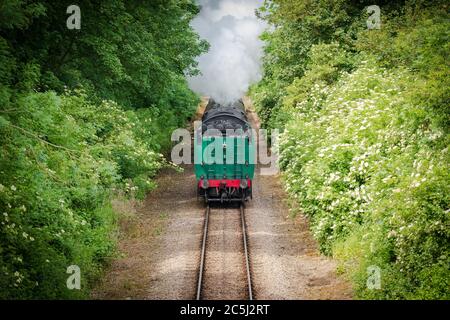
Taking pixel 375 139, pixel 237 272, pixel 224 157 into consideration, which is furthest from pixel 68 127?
pixel 375 139

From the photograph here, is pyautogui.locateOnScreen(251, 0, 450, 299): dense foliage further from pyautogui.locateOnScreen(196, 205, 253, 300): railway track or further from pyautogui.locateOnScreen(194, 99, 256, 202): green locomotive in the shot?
pyautogui.locateOnScreen(196, 205, 253, 300): railway track

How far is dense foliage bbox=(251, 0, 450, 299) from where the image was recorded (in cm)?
1420

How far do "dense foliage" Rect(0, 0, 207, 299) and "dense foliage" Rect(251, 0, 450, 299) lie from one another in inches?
226

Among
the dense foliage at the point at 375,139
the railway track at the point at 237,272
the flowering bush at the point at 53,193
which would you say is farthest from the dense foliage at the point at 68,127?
the dense foliage at the point at 375,139

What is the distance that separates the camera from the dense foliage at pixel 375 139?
14203 mm

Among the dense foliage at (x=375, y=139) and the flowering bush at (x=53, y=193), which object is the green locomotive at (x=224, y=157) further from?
the flowering bush at (x=53, y=193)

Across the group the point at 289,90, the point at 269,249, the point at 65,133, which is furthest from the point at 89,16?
the point at 269,249

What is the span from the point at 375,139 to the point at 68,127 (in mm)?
8862

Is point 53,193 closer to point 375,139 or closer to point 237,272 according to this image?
point 237,272

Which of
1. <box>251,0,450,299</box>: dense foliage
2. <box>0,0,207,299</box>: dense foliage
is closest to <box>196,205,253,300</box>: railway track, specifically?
<box>251,0,450,299</box>: dense foliage

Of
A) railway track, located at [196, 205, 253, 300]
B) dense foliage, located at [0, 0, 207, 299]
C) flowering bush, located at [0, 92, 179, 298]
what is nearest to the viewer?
flowering bush, located at [0, 92, 179, 298]

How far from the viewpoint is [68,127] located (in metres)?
18.3

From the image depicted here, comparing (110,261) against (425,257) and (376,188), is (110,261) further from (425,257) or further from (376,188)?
(425,257)

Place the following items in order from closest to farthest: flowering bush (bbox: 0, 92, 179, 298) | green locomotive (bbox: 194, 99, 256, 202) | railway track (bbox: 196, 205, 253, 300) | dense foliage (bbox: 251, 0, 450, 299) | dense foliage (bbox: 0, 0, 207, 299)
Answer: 1. flowering bush (bbox: 0, 92, 179, 298)
2. dense foliage (bbox: 0, 0, 207, 299)
3. dense foliage (bbox: 251, 0, 450, 299)
4. railway track (bbox: 196, 205, 253, 300)
5. green locomotive (bbox: 194, 99, 256, 202)
